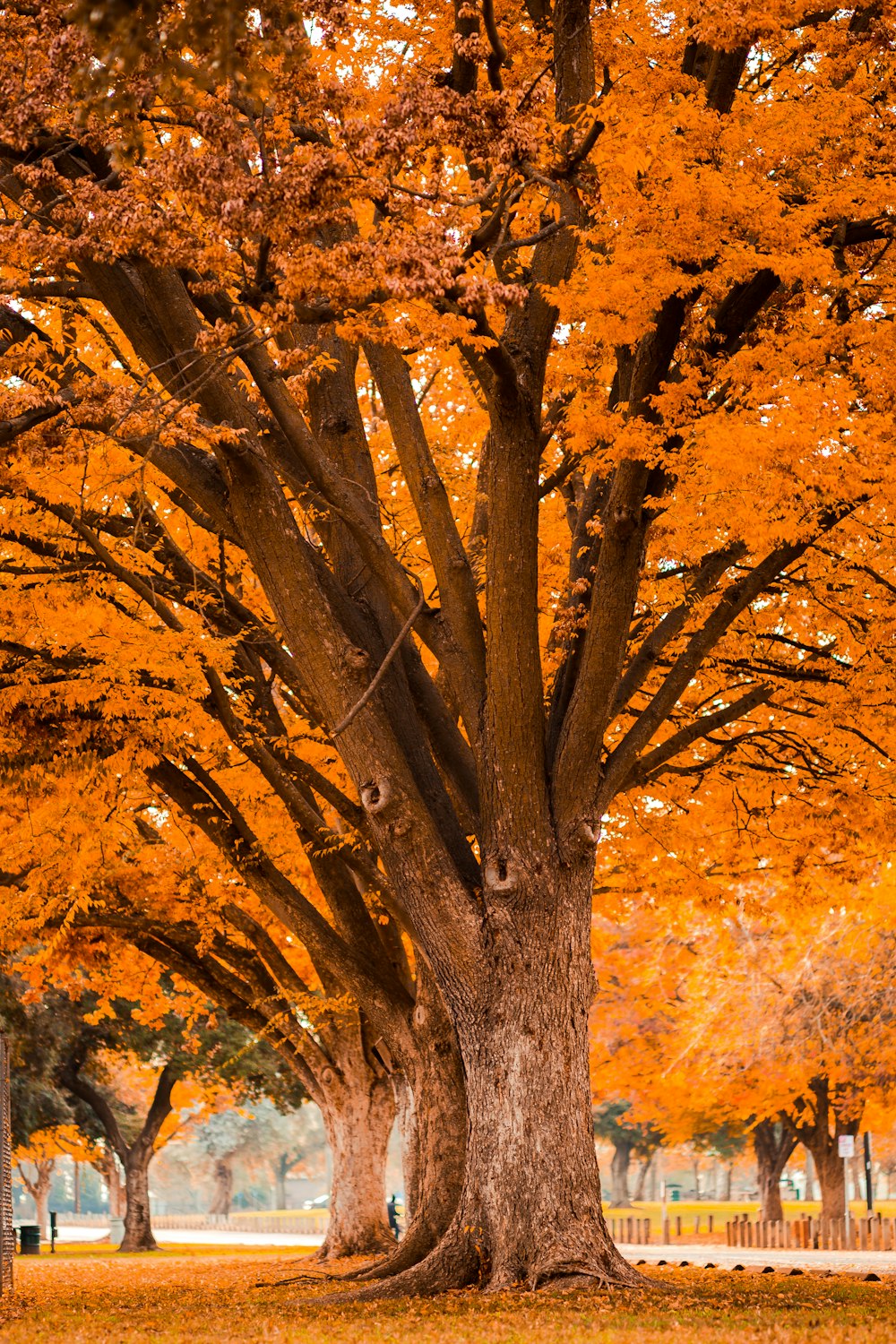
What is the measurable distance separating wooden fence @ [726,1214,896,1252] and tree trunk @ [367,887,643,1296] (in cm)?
1590

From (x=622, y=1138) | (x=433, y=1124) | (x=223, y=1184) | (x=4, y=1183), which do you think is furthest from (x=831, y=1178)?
(x=223, y=1184)

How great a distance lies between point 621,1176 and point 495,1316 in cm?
5451

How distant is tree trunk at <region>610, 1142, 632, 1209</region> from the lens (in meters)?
57.1

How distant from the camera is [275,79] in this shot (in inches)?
287

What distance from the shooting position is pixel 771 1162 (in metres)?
36.0

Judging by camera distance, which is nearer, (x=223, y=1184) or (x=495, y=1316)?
(x=495, y=1316)

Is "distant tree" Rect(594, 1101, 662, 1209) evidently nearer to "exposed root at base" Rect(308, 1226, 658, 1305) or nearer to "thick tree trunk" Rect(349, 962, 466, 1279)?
"thick tree trunk" Rect(349, 962, 466, 1279)

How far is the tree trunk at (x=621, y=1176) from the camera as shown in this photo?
57.1m

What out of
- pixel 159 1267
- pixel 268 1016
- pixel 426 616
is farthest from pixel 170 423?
pixel 159 1267

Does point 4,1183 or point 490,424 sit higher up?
point 490,424

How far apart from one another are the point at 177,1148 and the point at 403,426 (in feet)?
310

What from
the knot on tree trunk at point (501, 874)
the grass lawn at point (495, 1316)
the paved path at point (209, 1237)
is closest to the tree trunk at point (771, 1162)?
the paved path at point (209, 1237)

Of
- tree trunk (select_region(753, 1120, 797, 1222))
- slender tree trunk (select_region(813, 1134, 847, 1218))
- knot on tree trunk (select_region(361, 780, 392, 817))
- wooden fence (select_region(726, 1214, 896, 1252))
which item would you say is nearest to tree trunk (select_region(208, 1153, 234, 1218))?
tree trunk (select_region(753, 1120, 797, 1222))

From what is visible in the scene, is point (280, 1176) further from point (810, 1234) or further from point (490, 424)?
point (490, 424)
